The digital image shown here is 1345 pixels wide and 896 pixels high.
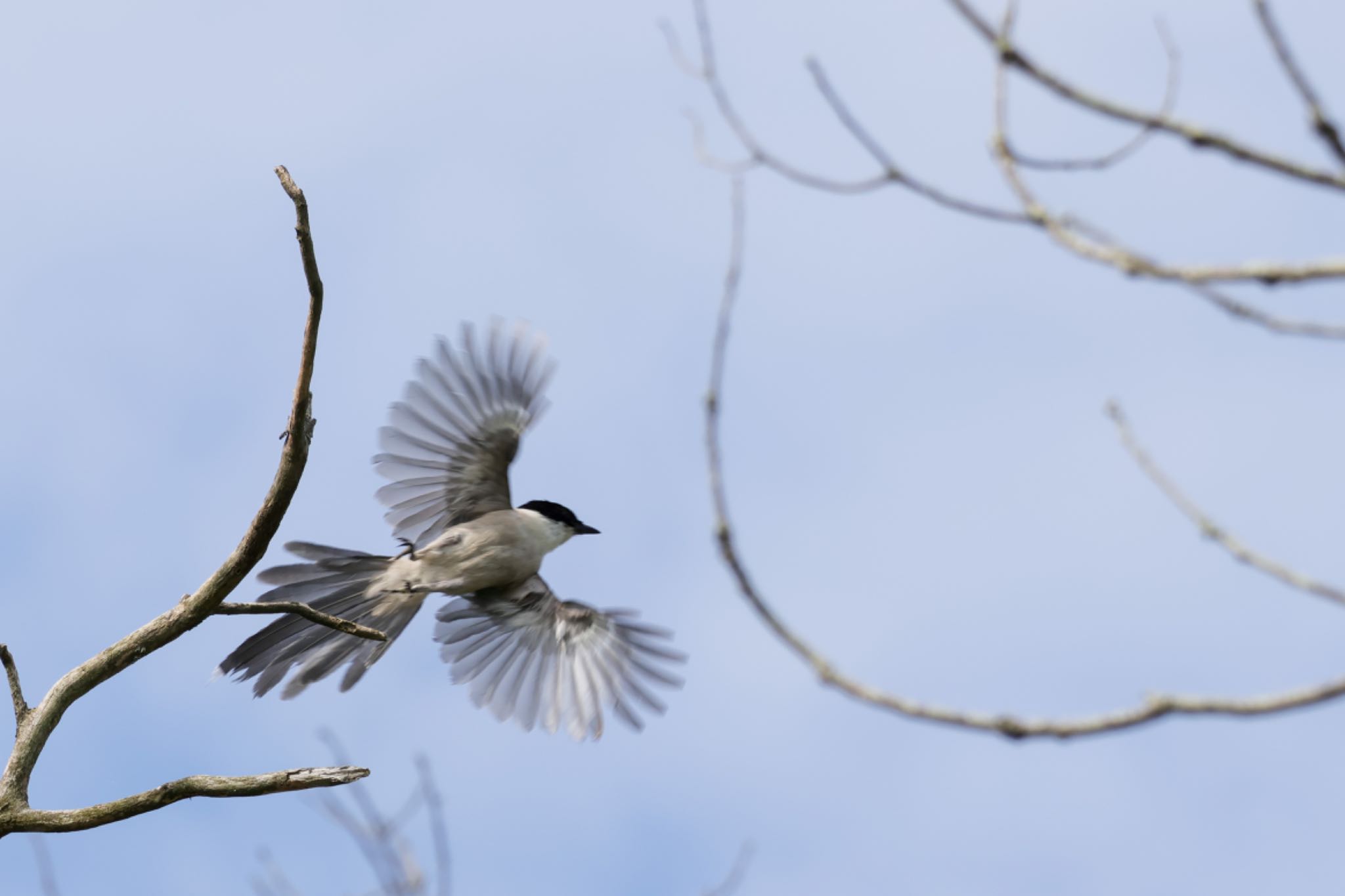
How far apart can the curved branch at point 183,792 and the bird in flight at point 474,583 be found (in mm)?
1357

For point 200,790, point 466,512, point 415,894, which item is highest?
point 466,512

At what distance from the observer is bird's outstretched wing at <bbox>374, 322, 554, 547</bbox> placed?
17.7 ft

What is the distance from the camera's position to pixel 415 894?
12.6ft

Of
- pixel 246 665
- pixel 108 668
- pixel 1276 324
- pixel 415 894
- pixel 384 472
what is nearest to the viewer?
pixel 1276 324

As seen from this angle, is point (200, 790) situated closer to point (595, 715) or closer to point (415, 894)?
point (415, 894)

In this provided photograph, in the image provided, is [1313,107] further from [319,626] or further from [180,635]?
[319,626]

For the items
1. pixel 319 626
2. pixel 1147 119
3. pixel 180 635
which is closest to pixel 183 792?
pixel 180 635

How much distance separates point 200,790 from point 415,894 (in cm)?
80

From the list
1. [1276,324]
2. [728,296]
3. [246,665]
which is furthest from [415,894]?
[1276,324]

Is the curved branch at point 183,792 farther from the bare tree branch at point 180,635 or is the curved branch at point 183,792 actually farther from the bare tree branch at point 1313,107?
the bare tree branch at point 1313,107

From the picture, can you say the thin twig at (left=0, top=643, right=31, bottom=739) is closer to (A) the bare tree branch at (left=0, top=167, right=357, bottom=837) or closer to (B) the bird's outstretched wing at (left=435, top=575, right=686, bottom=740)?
(A) the bare tree branch at (left=0, top=167, right=357, bottom=837)

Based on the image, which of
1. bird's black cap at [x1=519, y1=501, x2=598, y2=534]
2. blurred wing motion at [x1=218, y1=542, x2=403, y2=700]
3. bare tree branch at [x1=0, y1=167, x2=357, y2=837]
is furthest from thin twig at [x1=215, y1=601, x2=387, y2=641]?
bird's black cap at [x1=519, y1=501, x2=598, y2=534]

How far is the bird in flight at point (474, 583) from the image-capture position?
16.8 feet

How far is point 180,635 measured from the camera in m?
3.58
